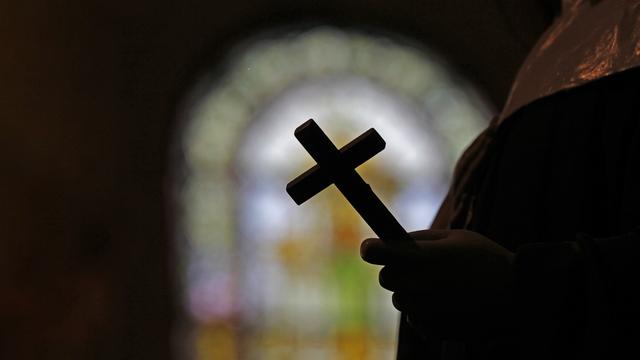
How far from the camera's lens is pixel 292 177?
420cm

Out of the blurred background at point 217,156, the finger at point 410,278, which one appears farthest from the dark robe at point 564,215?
the blurred background at point 217,156

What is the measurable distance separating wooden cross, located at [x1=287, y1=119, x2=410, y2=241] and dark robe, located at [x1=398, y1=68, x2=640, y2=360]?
10 cm

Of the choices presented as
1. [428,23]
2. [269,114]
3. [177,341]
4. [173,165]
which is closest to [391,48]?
[428,23]

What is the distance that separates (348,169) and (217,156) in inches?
140

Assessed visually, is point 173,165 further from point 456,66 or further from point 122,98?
point 456,66

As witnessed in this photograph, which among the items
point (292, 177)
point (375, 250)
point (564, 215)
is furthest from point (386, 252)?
point (292, 177)

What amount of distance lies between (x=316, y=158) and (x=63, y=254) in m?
3.35

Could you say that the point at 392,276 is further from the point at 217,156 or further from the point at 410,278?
the point at 217,156

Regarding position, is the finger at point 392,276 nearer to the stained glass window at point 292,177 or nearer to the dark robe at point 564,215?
the dark robe at point 564,215

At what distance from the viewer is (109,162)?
165 inches

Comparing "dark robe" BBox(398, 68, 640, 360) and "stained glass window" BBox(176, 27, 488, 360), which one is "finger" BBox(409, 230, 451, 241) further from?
"stained glass window" BBox(176, 27, 488, 360)

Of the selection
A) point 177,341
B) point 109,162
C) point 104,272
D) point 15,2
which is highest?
point 15,2

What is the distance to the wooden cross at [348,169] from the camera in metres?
0.71

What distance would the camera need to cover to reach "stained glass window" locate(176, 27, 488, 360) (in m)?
4.12
